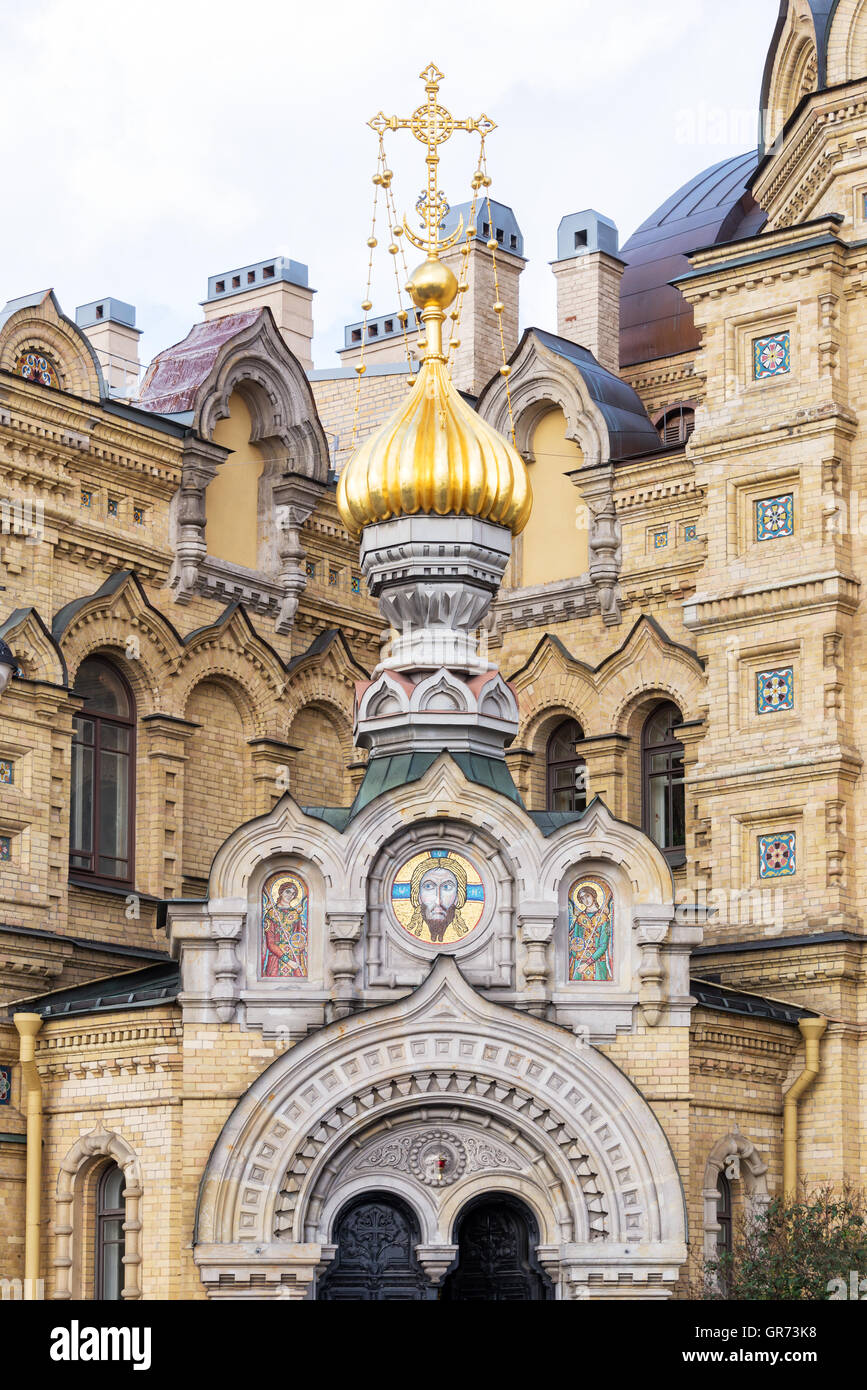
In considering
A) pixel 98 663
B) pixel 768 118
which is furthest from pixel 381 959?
pixel 768 118

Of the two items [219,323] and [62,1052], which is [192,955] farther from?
[219,323]

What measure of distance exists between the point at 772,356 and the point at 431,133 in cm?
366

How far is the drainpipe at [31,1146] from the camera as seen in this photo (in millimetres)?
21672

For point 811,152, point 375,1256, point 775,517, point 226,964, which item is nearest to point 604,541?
point 775,517

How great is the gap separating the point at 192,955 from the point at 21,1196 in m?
2.70

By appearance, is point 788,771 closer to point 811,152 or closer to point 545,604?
point 545,604

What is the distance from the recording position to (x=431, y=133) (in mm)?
23547

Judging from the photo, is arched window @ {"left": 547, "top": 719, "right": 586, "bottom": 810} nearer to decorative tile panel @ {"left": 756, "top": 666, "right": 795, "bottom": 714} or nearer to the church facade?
the church facade

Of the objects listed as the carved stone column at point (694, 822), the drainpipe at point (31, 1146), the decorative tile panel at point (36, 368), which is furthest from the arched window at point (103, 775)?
the carved stone column at point (694, 822)

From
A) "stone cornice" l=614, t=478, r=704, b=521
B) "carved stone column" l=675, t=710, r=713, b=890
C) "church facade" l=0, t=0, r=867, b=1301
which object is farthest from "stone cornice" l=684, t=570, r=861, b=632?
"stone cornice" l=614, t=478, r=704, b=521

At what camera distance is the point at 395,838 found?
21.2m

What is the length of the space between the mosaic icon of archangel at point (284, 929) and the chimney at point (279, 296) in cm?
1024

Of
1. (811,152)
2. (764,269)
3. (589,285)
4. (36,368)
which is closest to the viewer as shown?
(36,368)

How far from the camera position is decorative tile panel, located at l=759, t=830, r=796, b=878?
23.9m
